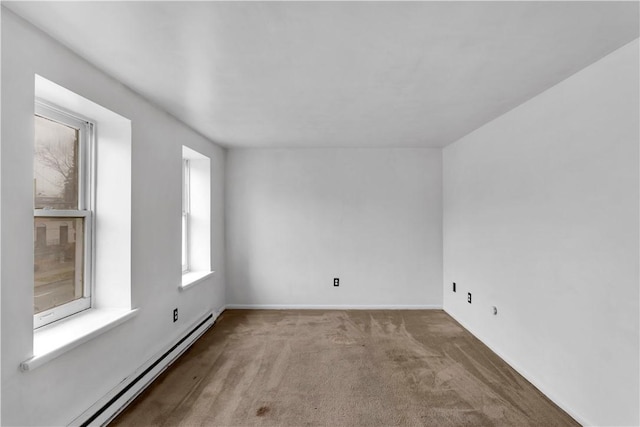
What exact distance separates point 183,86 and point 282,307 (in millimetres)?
3186

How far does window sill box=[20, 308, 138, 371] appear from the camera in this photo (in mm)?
1569

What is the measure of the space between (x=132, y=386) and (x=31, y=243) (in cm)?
133

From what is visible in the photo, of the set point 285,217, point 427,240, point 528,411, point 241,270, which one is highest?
point 285,217

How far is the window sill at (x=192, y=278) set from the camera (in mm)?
3146

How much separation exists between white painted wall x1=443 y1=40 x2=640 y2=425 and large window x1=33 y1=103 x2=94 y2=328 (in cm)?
339

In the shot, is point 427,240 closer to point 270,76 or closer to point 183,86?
point 270,76

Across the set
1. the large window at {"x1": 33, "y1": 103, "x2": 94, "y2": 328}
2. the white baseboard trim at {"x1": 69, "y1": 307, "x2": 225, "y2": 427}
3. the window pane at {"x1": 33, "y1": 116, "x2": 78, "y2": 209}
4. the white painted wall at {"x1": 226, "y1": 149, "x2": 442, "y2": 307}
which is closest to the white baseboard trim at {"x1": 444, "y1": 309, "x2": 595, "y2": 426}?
the white painted wall at {"x1": 226, "y1": 149, "x2": 442, "y2": 307}

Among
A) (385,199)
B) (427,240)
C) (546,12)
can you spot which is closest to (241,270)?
(385,199)

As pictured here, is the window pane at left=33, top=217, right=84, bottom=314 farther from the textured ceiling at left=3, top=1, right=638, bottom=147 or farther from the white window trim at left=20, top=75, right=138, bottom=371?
the textured ceiling at left=3, top=1, right=638, bottom=147

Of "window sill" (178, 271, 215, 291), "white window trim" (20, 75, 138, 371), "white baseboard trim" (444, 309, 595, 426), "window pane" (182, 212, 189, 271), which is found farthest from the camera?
"window pane" (182, 212, 189, 271)

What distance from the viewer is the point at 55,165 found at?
2.01 m

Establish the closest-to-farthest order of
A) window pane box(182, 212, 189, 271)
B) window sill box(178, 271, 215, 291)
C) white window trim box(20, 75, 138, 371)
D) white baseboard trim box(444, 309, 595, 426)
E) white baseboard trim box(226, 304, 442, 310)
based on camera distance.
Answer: white baseboard trim box(444, 309, 595, 426), white window trim box(20, 75, 138, 371), window sill box(178, 271, 215, 291), window pane box(182, 212, 189, 271), white baseboard trim box(226, 304, 442, 310)

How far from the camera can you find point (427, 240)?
14.5 feet

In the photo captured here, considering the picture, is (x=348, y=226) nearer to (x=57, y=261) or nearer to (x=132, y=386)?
(x=132, y=386)
